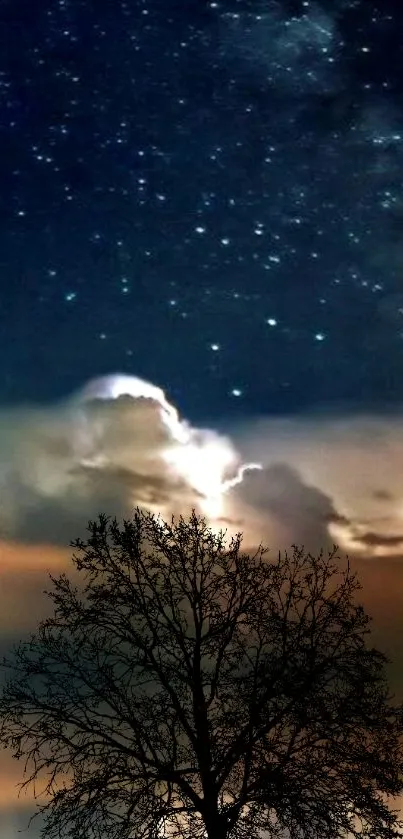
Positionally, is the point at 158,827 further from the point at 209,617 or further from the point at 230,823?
the point at 209,617

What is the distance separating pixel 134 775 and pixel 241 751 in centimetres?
235

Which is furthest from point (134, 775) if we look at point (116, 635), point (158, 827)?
point (116, 635)

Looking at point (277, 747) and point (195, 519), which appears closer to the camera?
point (277, 747)

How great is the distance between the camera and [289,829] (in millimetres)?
23938

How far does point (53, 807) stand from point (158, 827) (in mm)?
2241

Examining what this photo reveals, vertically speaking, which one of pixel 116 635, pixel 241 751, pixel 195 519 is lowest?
pixel 241 751

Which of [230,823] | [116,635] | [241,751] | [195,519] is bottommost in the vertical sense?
[230,823]

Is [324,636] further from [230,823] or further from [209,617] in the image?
[230,823]

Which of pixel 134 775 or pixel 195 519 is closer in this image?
pixel 134 775

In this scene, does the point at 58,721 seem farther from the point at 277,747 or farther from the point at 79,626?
the point at 277,747

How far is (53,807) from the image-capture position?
2400 cm

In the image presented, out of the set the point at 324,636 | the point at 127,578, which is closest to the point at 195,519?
the point at 127,578

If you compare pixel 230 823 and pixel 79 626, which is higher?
pixel 79 626

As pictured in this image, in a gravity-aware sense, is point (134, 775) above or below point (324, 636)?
below
